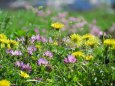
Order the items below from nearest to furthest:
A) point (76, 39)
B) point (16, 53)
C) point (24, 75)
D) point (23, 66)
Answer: point (24, 75)
point (23, 66)
point (16, 53)
point (76, 39)

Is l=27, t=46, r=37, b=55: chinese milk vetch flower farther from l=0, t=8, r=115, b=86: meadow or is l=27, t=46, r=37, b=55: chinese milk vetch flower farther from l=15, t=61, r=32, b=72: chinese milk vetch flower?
l=15, t=61, r=32, b=72: chinese milk vetch flower

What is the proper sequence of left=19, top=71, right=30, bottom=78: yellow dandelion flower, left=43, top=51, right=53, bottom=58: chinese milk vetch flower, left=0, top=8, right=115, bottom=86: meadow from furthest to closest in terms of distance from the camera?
1. left=43, top=51, right=53, bottom=58: chinese milk vetch flower
2. left=0, top=8, right=115, bottom=86: meadow
3. left=19, top=71, right=30, bottom=78: yellow dandelion flower

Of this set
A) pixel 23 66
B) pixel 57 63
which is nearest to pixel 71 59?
pixel 57 63

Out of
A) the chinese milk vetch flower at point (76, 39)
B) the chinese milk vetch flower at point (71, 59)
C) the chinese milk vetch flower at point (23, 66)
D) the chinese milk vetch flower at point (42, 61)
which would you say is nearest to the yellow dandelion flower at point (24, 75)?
the chinese milk vetch flower at point (23, 66)

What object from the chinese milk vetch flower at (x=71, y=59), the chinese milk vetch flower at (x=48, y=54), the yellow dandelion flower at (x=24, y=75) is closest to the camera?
the yellow dandelion flower at (x=24, y=75)

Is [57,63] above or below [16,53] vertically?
below

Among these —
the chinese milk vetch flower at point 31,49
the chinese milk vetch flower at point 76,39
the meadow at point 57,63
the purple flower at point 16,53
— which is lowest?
the meadow at point 57,63

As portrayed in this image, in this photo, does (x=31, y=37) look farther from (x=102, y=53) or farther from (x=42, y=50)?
(x=102, y=53)

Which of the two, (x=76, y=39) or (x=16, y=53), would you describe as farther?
(x=76, y=39)

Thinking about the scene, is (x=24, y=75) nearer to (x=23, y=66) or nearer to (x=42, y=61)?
(x=23, y=66)

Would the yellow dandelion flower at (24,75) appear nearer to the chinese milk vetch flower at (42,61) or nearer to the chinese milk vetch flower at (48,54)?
the chinese milk vetch flower at (42,61)

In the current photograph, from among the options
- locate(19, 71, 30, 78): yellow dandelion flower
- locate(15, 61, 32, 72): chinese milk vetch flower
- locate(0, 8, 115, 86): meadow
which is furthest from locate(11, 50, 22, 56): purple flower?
locate(19, 71, 30, 78): yellow dandelion flower

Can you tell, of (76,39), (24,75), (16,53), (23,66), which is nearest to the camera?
(24,75)

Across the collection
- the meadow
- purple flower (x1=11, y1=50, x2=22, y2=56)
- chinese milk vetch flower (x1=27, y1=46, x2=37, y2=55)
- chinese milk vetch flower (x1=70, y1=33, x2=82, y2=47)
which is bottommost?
the meadow
